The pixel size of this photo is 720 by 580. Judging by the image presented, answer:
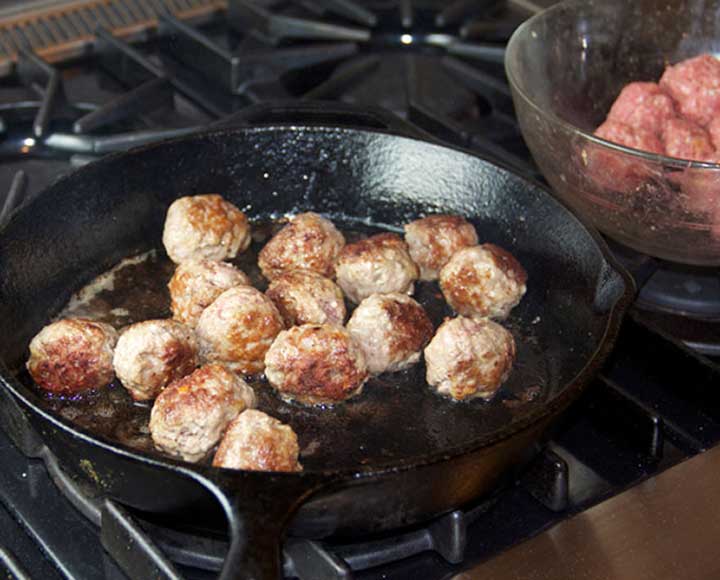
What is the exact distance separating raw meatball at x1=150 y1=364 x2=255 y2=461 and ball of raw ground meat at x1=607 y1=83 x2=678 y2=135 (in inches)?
29.7

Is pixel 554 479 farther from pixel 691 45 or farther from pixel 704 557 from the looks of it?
pixel 691 45

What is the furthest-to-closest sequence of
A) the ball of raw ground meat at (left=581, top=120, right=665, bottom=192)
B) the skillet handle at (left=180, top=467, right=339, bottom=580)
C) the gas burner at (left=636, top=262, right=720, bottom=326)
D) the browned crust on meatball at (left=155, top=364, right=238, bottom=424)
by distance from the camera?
the gas burner at (left=636, top=262, right=720, bottom=326) < the ball of raw ground meat at (left=581, top=120, right=665, bottom=192) < the browned crust on meatball at (left=155, top=364, right=238, bottom=424) < the skillet handle at (left=180, top=467, right=339, bottom=580)

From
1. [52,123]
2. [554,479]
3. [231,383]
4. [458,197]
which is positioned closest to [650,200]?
[458,197]

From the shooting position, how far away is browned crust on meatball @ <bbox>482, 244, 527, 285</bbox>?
4.94 ft

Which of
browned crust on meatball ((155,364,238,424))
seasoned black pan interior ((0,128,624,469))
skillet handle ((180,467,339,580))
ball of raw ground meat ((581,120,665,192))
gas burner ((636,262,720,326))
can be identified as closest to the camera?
skillet handle ((180,467,339,580))

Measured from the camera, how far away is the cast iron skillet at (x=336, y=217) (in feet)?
3.36

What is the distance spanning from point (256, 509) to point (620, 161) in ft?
2.45

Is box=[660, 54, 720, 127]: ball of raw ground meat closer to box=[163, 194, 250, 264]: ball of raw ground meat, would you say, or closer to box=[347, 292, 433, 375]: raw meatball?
box=[347, 292, 433, 375]: raw meatball

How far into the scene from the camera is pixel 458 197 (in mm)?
1689

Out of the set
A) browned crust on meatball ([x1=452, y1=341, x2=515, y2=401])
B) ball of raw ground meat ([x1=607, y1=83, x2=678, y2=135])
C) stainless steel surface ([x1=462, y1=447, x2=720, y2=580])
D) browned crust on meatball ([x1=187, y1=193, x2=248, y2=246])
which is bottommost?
stainless steel surface ([x1=462, y1=447, x2=720, y2=580])

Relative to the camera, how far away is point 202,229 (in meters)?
1.57

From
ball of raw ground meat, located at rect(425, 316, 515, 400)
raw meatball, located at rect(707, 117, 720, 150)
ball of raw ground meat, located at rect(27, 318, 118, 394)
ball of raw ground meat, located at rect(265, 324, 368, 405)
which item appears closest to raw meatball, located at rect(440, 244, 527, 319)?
ball of raw ground meat, located at rect(425, 316, 515, 400)

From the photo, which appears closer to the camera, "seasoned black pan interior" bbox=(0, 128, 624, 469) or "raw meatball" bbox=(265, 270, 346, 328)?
"seasoned black pan interior" bbox=(0, 128, 624, 469)

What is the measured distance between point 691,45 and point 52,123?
1.11 metres
